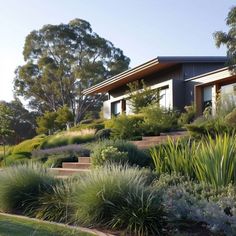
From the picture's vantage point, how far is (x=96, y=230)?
7043mm

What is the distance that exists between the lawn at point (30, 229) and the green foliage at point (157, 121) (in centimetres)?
1153

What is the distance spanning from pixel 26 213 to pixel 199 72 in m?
19.4

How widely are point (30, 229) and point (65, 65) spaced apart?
42.5 meters

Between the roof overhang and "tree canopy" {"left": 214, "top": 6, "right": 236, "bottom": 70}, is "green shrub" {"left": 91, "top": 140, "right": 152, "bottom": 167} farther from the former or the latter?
the roof overhang

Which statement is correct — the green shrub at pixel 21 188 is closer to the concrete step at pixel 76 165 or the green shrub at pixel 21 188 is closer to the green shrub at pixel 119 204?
the green shrub at pixel 119 204

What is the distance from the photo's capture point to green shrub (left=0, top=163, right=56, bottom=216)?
9156 mm

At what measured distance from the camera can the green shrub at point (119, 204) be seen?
6.90m

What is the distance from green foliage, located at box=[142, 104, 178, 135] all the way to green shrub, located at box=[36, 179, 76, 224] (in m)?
10.6

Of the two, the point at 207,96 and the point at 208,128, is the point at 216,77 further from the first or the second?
the point at 208,128

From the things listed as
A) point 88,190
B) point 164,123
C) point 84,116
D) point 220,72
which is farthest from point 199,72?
point 84,116

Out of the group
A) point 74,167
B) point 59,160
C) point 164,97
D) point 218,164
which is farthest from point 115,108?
point 218,164

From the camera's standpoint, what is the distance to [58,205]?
8.22 metres

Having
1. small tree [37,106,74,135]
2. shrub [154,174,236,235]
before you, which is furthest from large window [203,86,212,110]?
small tree [37,106,74,135]

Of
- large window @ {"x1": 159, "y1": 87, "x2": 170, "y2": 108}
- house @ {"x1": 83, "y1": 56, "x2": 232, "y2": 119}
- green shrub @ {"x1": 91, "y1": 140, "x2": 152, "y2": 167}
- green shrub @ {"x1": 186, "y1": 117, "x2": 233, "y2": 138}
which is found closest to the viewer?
green shrub @ {"x1": 91, "y1": 140, "x2": 152, "y2": 167}
